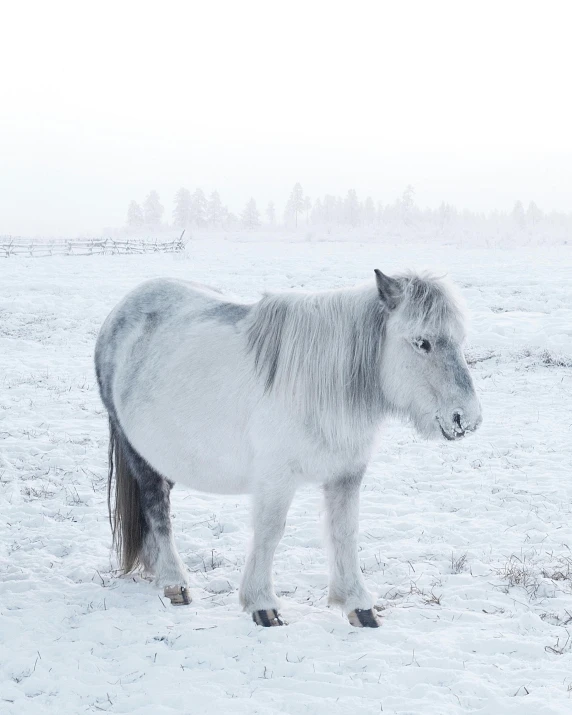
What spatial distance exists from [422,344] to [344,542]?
1338 millimetres

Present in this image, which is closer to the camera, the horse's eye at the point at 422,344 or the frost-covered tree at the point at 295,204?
the horse's eye at the point at 422,344

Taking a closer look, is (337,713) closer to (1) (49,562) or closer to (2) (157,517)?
(2) (157,517)

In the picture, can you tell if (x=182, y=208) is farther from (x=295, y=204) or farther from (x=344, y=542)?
(x=344, y=542)

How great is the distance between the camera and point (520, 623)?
378 cm

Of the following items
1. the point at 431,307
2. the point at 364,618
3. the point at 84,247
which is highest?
the point at 84,247

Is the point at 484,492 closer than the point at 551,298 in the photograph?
Yes

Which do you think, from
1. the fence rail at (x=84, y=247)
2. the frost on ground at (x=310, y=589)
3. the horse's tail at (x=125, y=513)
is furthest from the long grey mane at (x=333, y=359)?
the fence rail at (x=84, y=247)

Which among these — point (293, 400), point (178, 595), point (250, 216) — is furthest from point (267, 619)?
point (250, 216)

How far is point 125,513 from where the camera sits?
4.57 metres

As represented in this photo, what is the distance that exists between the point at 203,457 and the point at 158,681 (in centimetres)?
129

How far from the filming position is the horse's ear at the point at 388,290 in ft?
11.6

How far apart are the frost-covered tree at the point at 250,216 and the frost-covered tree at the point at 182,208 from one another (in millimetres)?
6264

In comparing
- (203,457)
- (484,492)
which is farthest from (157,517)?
(484,492)

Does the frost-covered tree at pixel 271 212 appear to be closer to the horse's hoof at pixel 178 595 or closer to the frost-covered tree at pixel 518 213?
the frost-covered tree at pixel 518 213
